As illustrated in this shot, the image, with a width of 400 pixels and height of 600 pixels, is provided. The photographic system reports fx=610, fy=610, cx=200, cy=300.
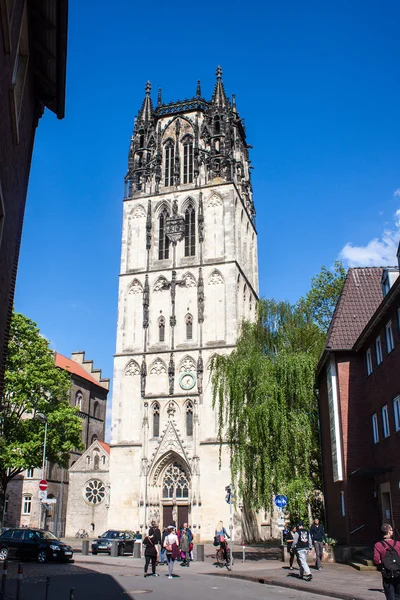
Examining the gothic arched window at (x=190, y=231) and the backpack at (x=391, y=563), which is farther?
the gothic arched window at (x=190, y=231)

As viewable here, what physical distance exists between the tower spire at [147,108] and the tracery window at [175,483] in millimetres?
29376

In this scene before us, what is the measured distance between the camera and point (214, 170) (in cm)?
4822

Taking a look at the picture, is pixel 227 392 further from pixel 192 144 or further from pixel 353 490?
pixel 192 144

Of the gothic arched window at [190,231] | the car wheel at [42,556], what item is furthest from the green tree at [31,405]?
the gothic arched window at [190,231]

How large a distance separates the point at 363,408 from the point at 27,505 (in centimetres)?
3534

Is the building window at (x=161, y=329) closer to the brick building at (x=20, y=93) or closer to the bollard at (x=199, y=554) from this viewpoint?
the bollard at (x=199, y=554)

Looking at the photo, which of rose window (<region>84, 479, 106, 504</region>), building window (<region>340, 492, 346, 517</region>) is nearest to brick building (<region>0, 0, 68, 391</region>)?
building window (<region>340, 492, 346, 517</region>)

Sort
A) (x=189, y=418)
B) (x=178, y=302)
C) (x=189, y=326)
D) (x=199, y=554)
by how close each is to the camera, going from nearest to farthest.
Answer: (x=199, y=554) → (x=189, y=418) → (x=189, y=326) → (x=178, y=302)

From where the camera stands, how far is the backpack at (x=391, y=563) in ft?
30.8

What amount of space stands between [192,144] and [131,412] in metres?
22.4

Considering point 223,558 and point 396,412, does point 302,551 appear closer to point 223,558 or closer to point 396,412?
point 396,412

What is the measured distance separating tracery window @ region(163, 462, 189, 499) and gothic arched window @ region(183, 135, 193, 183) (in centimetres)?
2231

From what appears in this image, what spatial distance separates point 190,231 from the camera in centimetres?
4653

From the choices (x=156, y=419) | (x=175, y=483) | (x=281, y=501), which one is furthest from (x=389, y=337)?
(x=156, y=419)
